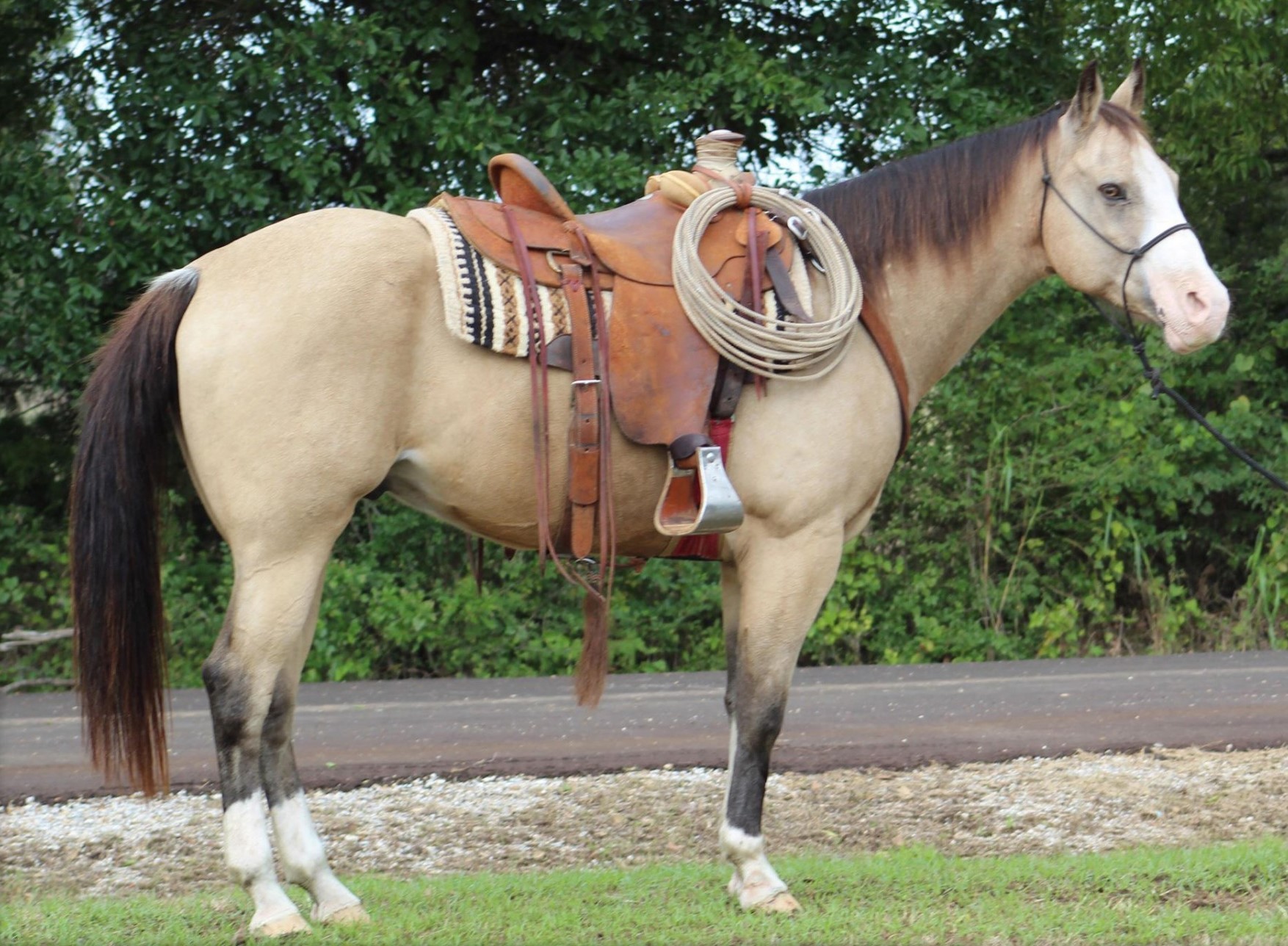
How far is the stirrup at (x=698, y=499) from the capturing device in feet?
12.2

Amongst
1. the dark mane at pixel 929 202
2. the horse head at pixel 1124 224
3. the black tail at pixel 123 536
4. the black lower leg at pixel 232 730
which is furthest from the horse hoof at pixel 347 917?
the horse head at pixel 1124 224

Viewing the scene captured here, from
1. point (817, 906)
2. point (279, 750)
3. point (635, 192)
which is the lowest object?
point (817, 906)

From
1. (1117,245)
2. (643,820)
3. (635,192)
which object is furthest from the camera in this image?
(635,192)

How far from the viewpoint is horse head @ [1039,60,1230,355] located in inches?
156

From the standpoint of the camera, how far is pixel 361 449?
3.59 metres

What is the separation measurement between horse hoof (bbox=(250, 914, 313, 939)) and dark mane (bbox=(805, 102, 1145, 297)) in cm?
245

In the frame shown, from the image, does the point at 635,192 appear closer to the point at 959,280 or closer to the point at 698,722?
the point at 698,722

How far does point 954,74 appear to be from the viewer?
9797 mm

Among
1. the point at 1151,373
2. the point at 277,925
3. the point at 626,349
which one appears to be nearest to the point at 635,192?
the point at 1151,373

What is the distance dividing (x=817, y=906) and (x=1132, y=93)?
267 centimetres

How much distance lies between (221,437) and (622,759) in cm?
300

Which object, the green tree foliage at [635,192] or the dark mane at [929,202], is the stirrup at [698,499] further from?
the green tree foliage at [635,192]

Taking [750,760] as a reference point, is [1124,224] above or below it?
above

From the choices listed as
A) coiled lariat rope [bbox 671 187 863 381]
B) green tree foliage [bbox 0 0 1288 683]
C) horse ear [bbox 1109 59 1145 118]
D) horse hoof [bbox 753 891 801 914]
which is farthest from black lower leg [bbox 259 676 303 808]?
green tree foliage [bbox 0 0 1288 683]
